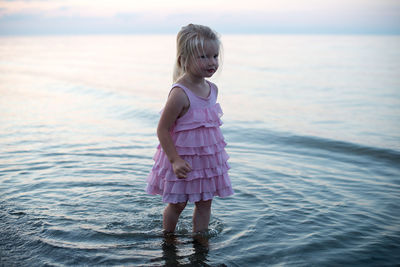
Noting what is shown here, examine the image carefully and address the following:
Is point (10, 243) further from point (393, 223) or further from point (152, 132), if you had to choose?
point (152, 132)

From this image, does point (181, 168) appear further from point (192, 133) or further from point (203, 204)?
point (203, 204)

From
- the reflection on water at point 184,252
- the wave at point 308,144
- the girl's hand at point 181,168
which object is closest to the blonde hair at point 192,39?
the girl's hand at point 181,168

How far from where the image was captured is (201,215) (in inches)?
142

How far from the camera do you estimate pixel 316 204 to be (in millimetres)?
4480

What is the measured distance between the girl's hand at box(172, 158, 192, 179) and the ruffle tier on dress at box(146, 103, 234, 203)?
4.1 inches

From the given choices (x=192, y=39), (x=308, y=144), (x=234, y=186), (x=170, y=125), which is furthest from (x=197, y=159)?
(x=308, y=144)

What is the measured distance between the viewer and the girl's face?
317cm

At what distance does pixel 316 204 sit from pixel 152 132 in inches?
174

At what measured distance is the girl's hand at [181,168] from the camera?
3135mm

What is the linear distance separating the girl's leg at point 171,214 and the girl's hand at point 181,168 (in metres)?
0.39

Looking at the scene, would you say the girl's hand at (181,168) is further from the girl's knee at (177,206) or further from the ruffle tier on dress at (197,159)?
the girl's knee at (177,206)

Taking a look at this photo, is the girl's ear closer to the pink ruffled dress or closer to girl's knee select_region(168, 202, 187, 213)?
the pink ruffled dress

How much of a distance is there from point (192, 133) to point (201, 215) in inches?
30.3

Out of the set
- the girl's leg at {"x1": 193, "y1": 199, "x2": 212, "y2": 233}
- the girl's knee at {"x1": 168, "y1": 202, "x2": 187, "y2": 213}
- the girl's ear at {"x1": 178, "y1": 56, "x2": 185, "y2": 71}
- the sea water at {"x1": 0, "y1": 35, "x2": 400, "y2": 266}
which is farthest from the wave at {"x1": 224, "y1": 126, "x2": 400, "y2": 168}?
the girl's ear at {"x1": 178, "y1": 56, "x2": 185, "y2": 71}
